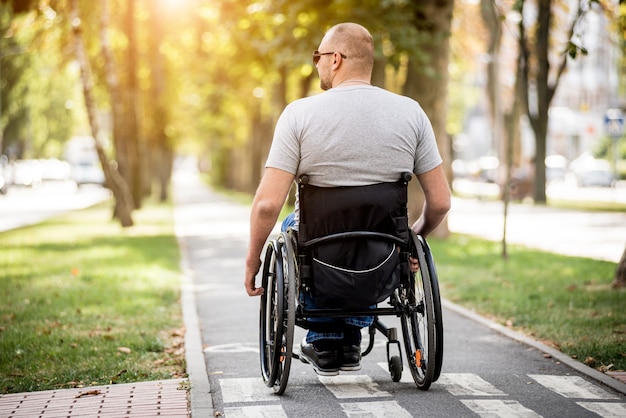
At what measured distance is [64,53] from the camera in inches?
1116

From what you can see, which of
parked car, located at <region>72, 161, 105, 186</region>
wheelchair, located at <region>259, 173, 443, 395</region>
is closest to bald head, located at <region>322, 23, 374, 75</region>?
wheelchair, located at <region>259, 173, 443, 395</region>

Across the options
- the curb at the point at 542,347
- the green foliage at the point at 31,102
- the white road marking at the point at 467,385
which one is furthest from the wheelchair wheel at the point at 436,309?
the green foliage at the point at 31,102

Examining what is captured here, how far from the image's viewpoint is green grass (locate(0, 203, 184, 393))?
7.41 meters

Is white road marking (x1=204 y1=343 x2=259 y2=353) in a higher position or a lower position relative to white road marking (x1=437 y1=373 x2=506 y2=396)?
lower

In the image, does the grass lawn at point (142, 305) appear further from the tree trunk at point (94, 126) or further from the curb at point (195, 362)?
the tree trunk at point (94, 126)

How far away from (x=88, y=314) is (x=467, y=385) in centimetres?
474

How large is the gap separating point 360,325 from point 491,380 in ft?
3.39

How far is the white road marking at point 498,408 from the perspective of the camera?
5.78m

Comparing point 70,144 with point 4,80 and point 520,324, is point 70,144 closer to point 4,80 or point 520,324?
point 4,80

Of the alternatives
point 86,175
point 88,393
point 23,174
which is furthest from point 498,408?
point 86,175

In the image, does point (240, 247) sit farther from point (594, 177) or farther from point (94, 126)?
point (594, 177)

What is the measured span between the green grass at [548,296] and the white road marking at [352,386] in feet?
5.26

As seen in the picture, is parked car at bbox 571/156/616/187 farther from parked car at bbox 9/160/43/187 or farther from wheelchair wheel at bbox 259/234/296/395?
wheelchair wheel at bbox 259/234/296/395

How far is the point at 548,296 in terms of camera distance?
37.9ft
